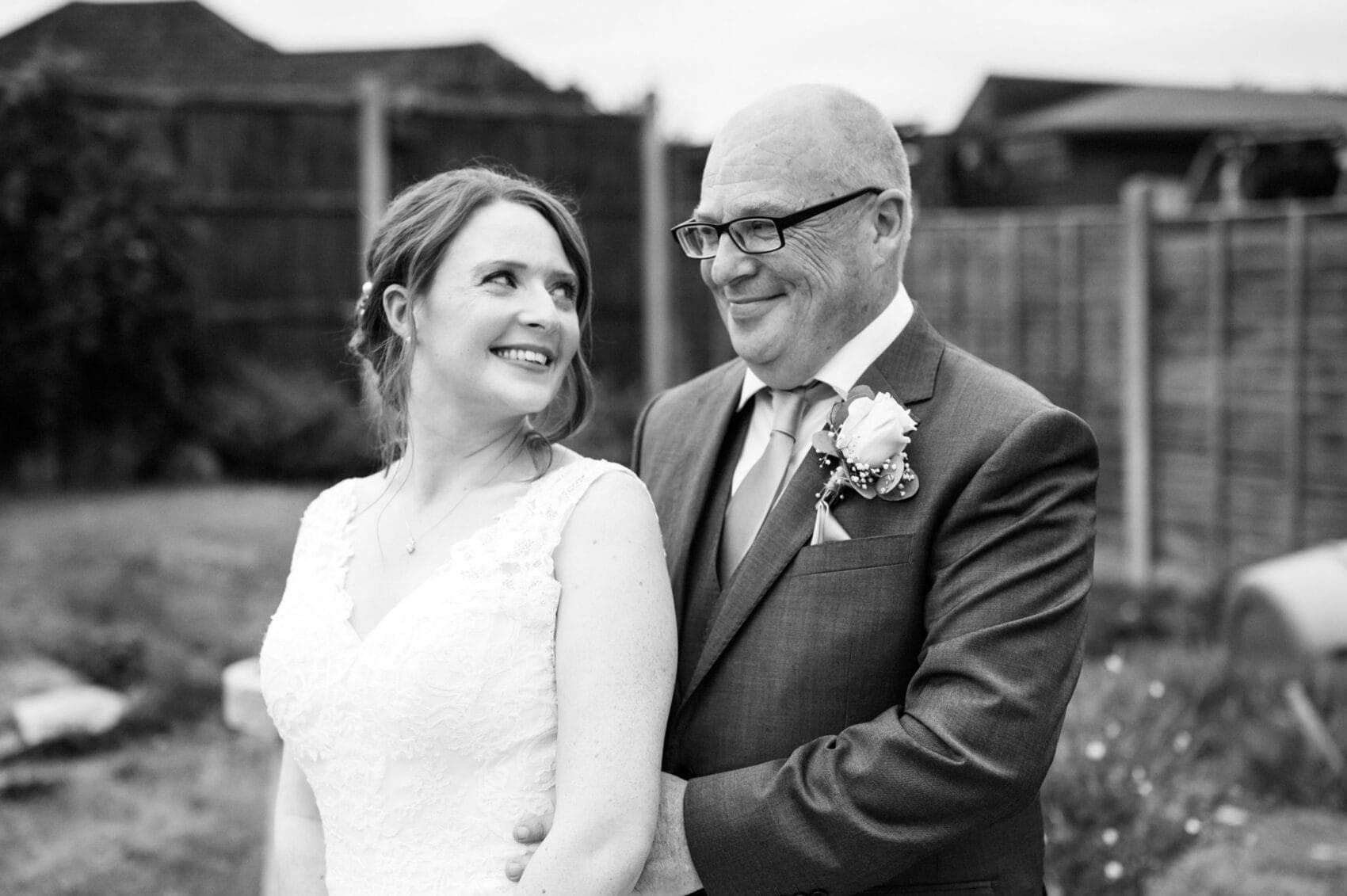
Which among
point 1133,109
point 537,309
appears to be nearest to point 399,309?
point 537,309

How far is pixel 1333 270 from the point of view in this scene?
6066mm

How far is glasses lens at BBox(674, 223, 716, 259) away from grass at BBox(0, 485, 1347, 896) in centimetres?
200

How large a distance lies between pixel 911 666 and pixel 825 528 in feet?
0.91

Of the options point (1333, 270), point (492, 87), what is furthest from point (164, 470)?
point (492, 87)

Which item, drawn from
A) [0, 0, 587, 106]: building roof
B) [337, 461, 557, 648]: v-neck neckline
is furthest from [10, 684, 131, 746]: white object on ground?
[0, 0, 587, 106]: building roof

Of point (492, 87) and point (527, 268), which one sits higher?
point (492, 87)

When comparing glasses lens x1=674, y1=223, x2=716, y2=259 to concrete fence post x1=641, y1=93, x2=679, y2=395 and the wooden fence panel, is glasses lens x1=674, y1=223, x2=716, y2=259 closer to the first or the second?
the wooden fence panel

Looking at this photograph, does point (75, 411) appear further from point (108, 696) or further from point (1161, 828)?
point (1161, 828)

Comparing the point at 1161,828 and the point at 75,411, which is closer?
the point at 1161,828

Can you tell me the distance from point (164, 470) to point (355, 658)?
7.27m

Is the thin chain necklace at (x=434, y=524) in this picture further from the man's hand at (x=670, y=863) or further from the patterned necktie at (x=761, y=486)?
the man's hand at (x=670, y=863)

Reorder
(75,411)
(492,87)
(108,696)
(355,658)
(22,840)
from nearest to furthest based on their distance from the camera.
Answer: (355,658)
(22,840)
(108,696)
(75,411)
(492,87)

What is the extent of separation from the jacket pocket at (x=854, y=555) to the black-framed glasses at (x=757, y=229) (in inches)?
21.7

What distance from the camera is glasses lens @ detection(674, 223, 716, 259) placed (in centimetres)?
261
